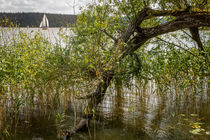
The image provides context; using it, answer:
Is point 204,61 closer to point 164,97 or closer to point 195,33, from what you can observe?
point 164,97

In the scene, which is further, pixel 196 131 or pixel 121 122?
Result: pixel 121 122

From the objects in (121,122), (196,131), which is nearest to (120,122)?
(121,122)

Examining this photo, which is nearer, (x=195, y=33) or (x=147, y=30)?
(x=147, y=30)

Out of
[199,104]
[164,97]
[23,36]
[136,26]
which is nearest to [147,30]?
[136,26]

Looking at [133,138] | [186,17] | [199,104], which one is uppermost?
[186,17]

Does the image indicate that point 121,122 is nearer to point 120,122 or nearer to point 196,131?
point 120,122

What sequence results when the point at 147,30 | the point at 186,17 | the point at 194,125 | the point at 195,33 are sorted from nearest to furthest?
the point at 194,125, the point at 186,17, the point at 147,30, the point at 195,33

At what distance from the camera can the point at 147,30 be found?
5.50 metres

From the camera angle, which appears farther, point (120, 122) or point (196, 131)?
point (120, 122)

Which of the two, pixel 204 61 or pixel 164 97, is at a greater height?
pixel 204 61

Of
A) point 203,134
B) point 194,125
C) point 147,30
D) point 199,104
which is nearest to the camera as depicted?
point 203,134

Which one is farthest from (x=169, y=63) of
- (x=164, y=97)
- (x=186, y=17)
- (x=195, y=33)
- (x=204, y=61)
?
(x=195, y=33)

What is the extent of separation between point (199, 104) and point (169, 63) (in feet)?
6.82

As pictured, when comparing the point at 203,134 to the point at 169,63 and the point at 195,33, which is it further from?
the point at 195,33
